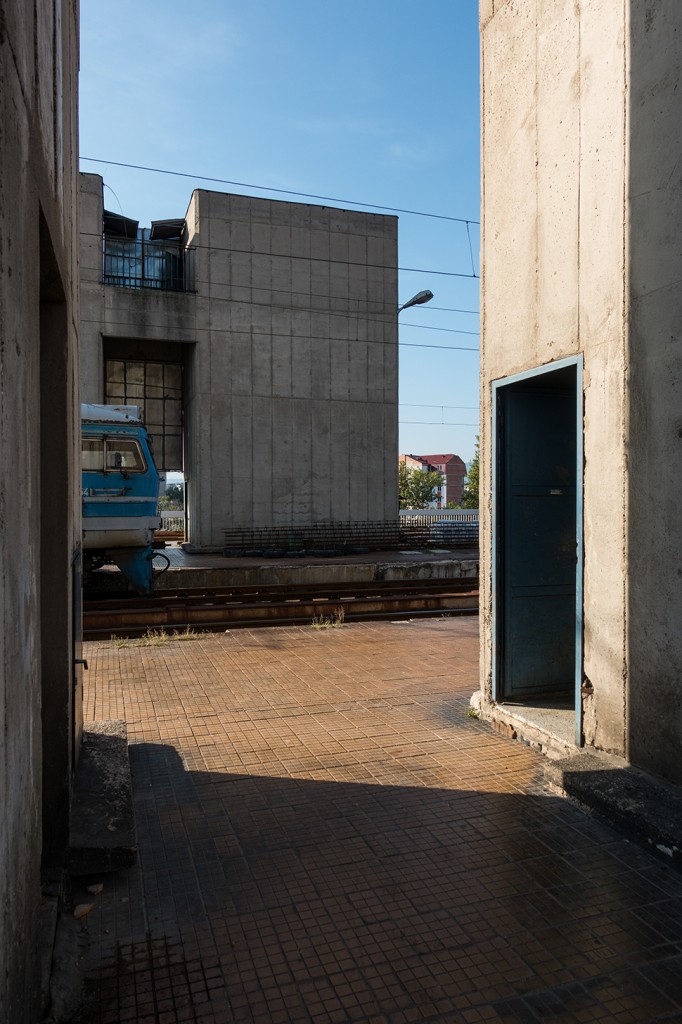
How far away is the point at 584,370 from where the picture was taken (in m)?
5.04

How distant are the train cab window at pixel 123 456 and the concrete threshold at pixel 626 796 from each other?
9.85 meters

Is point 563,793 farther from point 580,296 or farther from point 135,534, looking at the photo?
point 135,534

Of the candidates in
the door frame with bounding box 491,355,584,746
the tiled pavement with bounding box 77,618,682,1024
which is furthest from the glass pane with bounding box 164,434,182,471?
the door frame with bounding box 491,355,584,746

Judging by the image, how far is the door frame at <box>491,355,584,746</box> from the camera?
5117 mm

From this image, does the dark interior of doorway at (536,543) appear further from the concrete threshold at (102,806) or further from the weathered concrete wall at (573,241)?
the concrete threshold at (102,806)

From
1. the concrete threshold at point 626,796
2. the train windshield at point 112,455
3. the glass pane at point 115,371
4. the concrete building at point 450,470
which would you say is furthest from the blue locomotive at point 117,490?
the concrete building at point 450,470

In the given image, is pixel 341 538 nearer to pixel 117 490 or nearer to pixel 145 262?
pixel 145 262

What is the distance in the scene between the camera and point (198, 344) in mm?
23688

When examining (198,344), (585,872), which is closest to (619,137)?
(585,872)

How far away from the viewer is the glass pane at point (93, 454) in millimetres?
12784

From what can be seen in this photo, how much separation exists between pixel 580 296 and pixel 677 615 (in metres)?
2.25

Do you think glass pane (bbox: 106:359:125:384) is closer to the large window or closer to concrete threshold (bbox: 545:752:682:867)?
the large window

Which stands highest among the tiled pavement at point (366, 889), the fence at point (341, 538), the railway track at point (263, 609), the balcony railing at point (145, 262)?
the balcony railing at point (145, 262)

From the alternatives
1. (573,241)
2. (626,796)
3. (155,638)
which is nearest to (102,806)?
(626,796)
